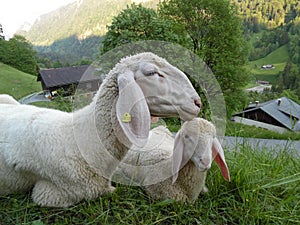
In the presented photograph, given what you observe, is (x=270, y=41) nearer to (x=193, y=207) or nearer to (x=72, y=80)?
(x=72, y=80)

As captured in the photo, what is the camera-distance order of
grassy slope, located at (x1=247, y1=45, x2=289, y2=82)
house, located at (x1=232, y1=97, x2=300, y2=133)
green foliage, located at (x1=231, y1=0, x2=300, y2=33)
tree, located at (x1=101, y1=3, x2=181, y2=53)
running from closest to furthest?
1. tree, located at (x1=101, y1=3, x2=181, y2=53)
2. house, located at (x1=232, y1=97, x2=300, y2=133)
3. grassy slope, located at (x1=247, y1=45, x2=289, y2=82)
4. green foliage, located at (x1=231, y1=0, x2=300, y2=33)

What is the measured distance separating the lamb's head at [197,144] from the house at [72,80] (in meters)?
0.69

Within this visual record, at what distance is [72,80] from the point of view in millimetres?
3732

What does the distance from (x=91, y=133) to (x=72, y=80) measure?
2339mm

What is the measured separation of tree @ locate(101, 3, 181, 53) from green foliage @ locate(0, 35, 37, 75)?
11.7 metres

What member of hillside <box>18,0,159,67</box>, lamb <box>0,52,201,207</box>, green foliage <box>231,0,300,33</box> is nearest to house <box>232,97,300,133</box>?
lamb <box>0,52,201,207</box>

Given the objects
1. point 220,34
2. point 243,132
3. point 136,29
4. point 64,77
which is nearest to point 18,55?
point 220,34

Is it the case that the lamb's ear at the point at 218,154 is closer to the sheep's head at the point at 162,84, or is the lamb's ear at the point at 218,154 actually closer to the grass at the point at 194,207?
the grass at the point at 194,207

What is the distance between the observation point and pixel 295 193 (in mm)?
1891

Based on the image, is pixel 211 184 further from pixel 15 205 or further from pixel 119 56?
pixel 15 205

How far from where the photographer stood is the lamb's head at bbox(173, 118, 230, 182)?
1.57 meters

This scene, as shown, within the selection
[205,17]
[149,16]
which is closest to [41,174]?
[149,16]

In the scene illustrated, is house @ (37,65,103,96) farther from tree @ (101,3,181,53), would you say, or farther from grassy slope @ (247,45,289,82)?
grassy slope @ (247,45,289,82)

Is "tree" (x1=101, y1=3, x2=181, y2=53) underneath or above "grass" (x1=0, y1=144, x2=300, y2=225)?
above
